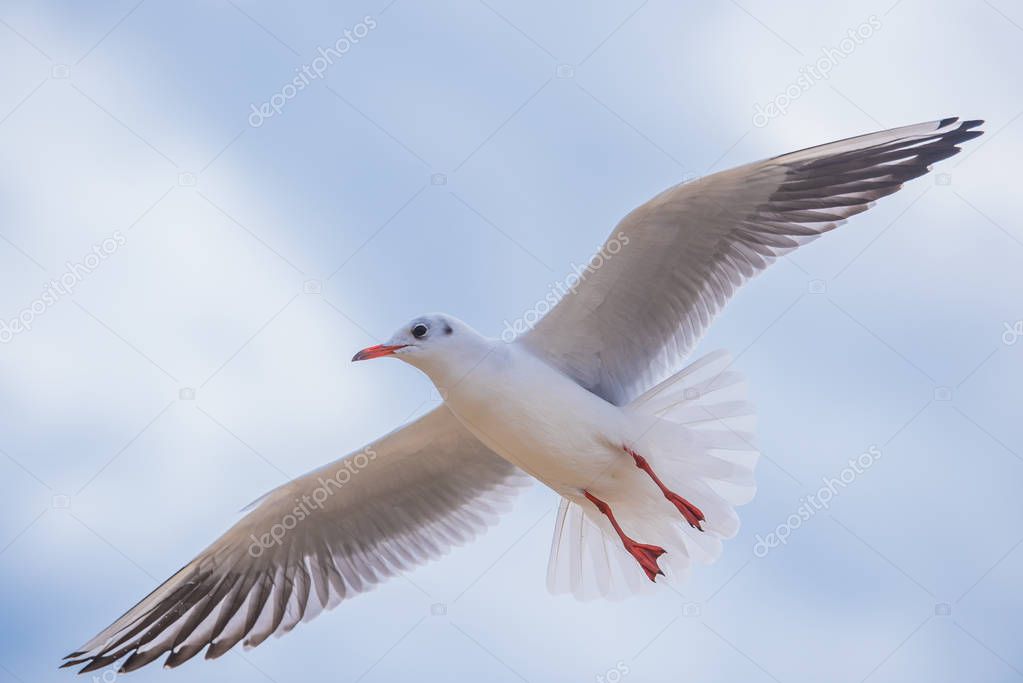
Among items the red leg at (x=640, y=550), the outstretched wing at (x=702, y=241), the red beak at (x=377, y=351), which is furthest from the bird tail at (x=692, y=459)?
the red beak at (x=377, y=351)

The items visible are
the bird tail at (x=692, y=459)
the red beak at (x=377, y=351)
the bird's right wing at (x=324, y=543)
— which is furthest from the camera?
the bird's right wing at (x=324, y=543)

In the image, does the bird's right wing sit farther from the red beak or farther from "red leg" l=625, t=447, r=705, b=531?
"red leg" l=625, t=447, r=705, b=531

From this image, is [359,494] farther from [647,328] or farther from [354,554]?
[647,328]

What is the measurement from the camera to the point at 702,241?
21.5 ft

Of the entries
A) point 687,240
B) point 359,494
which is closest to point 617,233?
point 687,240

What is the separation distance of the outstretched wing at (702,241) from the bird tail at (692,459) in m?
0.36

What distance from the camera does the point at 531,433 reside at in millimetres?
6297

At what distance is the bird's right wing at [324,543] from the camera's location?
6.97 meters

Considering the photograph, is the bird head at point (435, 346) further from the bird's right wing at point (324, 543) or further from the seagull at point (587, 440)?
the bird's right wing at point (324, 543)

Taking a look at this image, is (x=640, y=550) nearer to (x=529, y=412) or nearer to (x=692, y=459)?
(x=692, y=459)

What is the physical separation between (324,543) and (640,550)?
1.75 m

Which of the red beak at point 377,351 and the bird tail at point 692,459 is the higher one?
the red beak at point 377,351

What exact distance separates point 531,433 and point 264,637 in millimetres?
1951

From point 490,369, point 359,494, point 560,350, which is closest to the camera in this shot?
point 490,369
